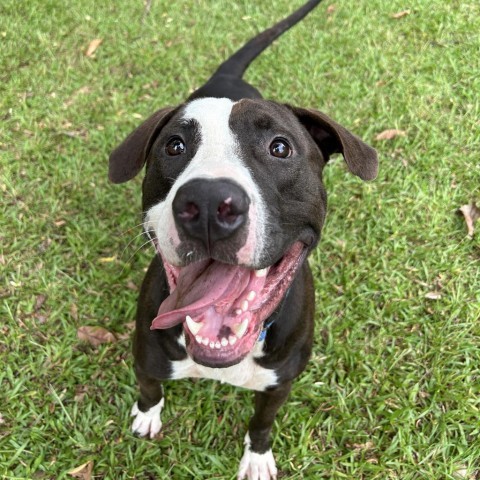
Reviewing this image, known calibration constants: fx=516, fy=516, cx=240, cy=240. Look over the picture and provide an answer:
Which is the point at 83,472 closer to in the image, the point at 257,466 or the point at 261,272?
the point at 257,466

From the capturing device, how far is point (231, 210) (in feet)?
5.58

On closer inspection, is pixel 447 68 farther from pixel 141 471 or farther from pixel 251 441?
pixel 141 471

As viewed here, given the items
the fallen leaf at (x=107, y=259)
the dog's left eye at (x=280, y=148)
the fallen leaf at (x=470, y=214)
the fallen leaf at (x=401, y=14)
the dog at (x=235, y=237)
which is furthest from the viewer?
the fallen leaf at (x=401, y=14)

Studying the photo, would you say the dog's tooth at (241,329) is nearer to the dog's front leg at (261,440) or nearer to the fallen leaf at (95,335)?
the dog's front leg at (261,440)

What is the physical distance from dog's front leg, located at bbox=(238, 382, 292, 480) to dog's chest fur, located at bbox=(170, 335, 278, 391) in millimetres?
132

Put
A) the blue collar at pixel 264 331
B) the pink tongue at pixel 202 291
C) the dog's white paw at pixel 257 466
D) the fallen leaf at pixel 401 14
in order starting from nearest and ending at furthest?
the pink tongue at pixel 202 291 → the blue collar at pixel 264 331 → the dog's white paw at pixel 257 466 → the fallen leaf at pixel 401 14

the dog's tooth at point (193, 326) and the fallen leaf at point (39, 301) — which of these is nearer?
the dog's tooth at point (193, 326)

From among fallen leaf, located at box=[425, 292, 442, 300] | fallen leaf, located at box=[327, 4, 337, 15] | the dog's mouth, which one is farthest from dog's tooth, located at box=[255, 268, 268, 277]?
fallen leaf, located at box=[327, 4, 337, 15]

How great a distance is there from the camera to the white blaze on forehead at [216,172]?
179 cm

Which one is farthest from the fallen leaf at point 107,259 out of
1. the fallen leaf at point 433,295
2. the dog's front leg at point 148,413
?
the fallen leaf at point 433,295

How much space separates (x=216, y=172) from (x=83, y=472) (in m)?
2.04

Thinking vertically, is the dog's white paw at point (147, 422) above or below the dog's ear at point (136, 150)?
below

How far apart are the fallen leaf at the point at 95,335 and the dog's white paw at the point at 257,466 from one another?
1.11 meters

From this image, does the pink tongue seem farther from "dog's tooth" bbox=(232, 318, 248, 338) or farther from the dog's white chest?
the dog's white chest
